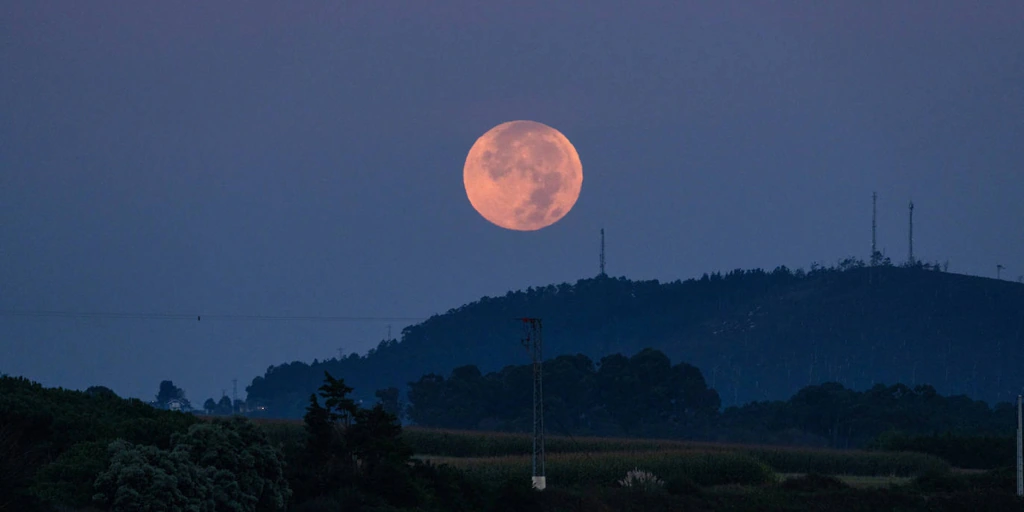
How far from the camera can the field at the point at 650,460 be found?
6425 cm

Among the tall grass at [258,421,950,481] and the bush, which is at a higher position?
the bush

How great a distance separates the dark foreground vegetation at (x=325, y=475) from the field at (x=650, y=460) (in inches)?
7.8

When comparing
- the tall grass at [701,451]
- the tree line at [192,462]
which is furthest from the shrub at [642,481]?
the tall grass at [701,451]

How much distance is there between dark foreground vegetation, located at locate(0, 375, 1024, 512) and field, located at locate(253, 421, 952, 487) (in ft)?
0.65

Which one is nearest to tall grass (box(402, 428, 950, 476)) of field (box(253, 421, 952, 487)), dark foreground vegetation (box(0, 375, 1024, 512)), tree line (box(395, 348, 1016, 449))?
field (box(253, 421, 952, 487))

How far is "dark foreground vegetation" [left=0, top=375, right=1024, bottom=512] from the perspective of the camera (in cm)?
3095

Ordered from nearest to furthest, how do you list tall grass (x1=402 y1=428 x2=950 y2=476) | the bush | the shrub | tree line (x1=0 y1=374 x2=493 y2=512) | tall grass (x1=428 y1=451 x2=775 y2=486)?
tree line (x1=0 y1=374 x2=493 y2=512), the shrub, the bush, tall grass (x1=428 y1=451 x2=775 y2=486), tall grass (x1=402 y1=428 x2=950 y2=476)

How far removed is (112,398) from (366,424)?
27.0 feet

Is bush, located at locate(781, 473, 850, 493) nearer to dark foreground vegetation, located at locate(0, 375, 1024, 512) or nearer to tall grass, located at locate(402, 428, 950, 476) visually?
dark foreground vegetation, located at locate(0, 375, 1024, 512)

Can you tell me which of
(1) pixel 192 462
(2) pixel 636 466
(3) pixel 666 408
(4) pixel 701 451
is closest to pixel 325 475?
(1) pixel 192 462

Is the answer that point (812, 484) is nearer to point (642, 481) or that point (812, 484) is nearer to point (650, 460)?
point (642, 481)

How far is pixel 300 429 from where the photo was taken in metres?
72.1

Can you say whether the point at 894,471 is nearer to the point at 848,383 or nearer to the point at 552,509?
the point at 552,509

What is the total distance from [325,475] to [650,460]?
31.5 meters
